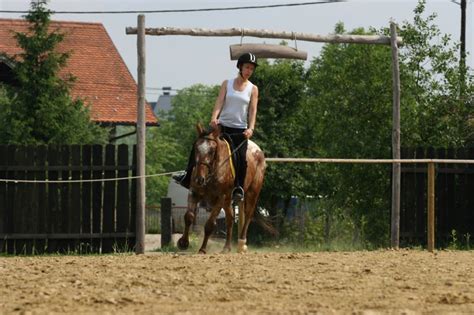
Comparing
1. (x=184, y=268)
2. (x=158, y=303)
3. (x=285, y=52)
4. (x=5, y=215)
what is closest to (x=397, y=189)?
(x=285, y=52)

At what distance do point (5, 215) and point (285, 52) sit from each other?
5.28 meters

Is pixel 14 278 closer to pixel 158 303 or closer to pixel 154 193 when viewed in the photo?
pixel 158 303

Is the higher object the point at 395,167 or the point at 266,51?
the point at 266,51

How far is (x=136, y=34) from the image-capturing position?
17797 mm

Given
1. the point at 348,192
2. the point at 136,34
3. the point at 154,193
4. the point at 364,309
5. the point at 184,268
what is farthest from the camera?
the point at 154,193

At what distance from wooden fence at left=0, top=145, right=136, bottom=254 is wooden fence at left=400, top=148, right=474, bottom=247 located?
4.95 meters

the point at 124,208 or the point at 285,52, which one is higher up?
the point at 285,52

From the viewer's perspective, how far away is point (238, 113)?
14531 millimetres

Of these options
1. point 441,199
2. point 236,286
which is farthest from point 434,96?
point 236,286

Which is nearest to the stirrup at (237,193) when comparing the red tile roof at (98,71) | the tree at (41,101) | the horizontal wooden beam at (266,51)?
the horizontal wooden beam at (266,51)

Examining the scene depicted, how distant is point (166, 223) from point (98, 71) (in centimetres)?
1710

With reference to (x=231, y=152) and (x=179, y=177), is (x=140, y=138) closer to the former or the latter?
(x=179, y=177)

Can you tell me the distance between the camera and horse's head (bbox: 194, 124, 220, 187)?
45.1 ft

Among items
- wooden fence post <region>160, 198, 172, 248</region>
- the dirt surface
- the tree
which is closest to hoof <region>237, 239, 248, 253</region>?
the dirt surface
